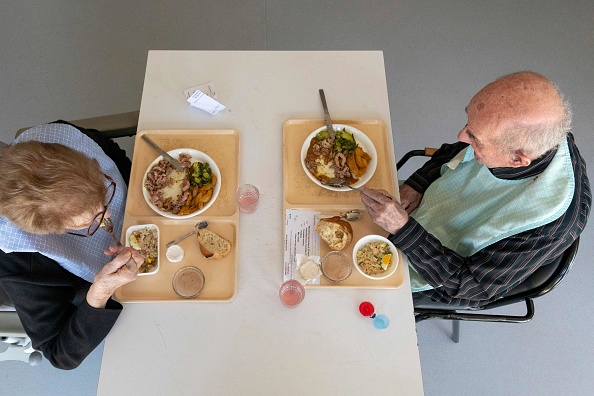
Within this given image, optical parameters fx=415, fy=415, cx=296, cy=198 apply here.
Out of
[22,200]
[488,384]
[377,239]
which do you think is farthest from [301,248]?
[488,384]

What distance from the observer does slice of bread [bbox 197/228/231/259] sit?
4.80 ft

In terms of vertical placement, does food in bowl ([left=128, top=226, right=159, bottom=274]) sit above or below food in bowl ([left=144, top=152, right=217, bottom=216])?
below

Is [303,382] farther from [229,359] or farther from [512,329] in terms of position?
[512,329]

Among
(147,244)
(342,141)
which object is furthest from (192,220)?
(342,141)

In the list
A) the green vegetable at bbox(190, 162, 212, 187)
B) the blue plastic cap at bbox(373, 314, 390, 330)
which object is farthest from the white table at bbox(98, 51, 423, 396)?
the green vegetable at bbox(190, 162, 212, 187)

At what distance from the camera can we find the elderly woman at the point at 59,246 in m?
1.17

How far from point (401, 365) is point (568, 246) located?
0.67 metres

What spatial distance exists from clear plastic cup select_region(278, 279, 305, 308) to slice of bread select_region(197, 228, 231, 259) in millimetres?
244

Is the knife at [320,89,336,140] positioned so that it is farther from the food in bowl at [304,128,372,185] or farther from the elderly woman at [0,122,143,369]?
the elderly woman at [0,122,143,369]

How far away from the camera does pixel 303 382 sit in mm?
1289

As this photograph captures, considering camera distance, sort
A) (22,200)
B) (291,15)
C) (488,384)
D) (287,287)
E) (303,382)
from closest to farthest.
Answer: (22,200), (303,382), (287,287), (488,384), (291,15)

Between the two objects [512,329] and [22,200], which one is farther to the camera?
[512,329]

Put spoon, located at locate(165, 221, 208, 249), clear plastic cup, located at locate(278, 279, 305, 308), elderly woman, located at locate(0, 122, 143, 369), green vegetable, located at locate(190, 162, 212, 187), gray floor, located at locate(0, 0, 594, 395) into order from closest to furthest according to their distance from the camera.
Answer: elderly woman, located at locate(0, 122, 143, 369), clear plastic cup, located at locate(278, 279, 305, 308), spoon, located at locate(165, 221, 208, 249), green vegetable, located at locate(190, 162, 212, 187), gray floor, located at locate(0, 0, 594, 395)

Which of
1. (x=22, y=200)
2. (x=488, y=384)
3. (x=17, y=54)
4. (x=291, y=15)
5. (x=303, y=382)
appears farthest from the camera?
(x=291, y=15)
